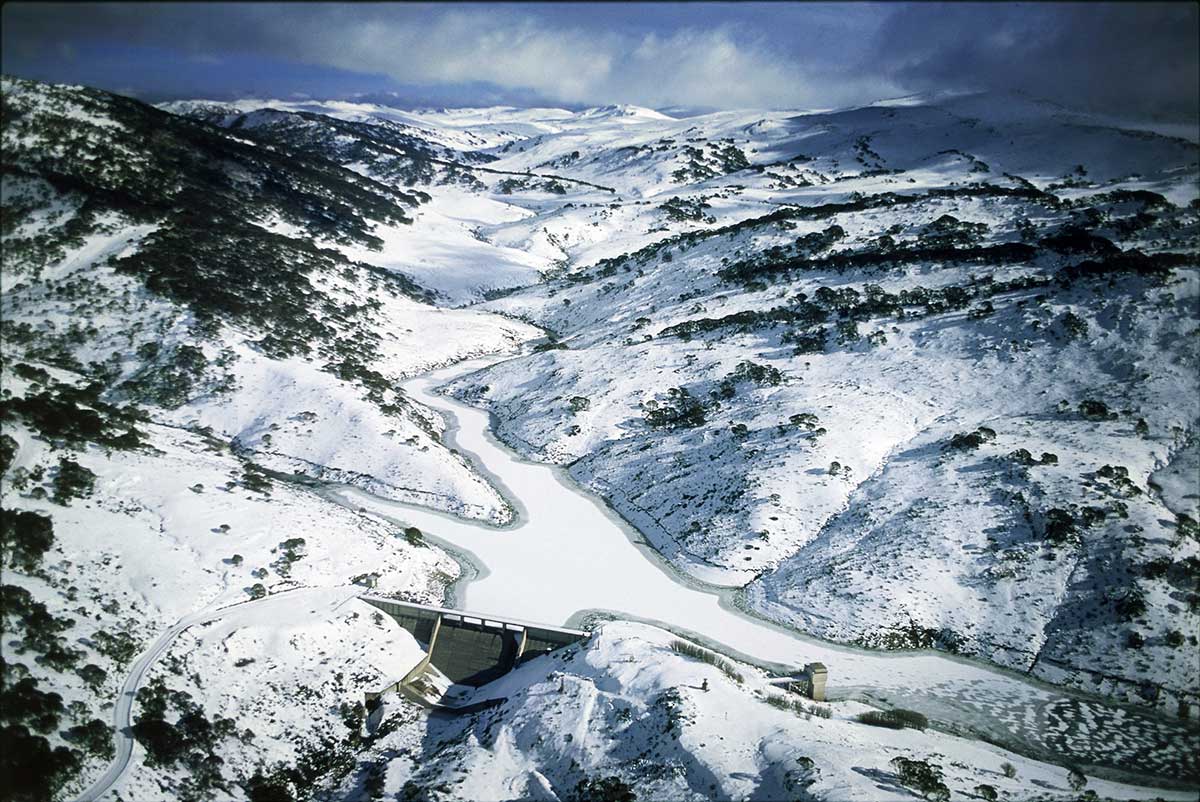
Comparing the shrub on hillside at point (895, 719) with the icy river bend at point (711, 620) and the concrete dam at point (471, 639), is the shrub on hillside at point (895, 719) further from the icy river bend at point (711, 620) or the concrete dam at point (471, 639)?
the concrete dam at point (471, 639)

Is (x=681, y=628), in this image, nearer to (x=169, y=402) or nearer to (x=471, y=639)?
(x=471, y=639)

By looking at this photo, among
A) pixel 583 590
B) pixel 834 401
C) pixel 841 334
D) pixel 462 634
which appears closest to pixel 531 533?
pixel 583 590

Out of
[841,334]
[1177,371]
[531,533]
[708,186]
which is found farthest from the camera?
[708,186]

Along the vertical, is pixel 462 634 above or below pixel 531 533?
below

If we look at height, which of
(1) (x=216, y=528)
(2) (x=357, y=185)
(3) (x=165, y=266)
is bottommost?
(1) (x=216, y=528)

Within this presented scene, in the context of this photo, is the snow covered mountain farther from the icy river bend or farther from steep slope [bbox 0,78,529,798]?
the icy river bend

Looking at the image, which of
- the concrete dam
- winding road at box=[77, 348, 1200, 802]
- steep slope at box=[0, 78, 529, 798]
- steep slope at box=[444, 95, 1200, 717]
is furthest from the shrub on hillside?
steep slope at box=[0, 78, 529, 798]

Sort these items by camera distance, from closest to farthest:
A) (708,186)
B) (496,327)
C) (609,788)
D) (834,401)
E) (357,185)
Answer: (609,788), (834,401), (496,327), (357,185), (708,186)

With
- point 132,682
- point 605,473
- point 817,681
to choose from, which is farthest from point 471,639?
point 605,473

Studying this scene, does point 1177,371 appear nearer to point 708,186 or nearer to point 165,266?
point 165,266

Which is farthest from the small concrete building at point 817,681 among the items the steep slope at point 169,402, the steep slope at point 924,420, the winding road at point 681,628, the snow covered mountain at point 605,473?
the steep slope at point 169,402
